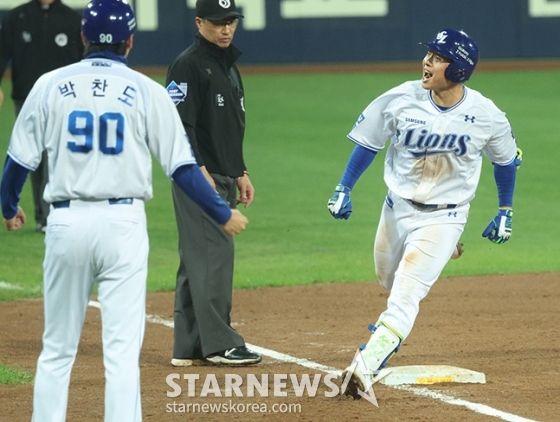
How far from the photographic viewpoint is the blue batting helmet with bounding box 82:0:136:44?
4.58 m

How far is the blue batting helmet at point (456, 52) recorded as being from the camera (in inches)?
231

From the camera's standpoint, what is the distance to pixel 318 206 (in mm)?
12617

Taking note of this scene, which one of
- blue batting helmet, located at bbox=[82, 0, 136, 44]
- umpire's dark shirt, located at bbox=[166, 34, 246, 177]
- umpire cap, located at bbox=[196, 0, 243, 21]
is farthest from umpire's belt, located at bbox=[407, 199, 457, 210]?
blue batting helmet, located at bbox=[82, 0, 136, 44]

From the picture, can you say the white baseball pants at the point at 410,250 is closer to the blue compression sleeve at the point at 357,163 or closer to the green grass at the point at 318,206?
the blue compression sleeve at the point at 357,163

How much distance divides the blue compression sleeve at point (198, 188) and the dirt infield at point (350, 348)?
4.23 feet

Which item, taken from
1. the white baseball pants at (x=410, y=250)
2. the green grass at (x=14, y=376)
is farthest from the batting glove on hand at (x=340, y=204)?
the green grass at (x=14, y=376)

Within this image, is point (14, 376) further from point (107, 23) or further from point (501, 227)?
point (501, 227)

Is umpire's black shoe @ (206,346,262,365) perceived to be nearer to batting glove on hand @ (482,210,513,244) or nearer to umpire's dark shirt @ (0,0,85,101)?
batting glove on hand @ (482,210,513,244)

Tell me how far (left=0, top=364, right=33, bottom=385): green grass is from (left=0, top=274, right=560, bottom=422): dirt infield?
121 millimetres

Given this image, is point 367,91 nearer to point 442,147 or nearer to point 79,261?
point 442,147

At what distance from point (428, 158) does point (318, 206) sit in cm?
666

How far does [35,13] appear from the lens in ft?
35.5

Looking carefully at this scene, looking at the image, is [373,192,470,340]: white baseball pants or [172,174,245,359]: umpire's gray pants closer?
[373,192,470,340]: white baseball pants

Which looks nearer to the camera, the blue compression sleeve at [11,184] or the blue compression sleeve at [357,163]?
the blue compression sleeve at [11,184]
